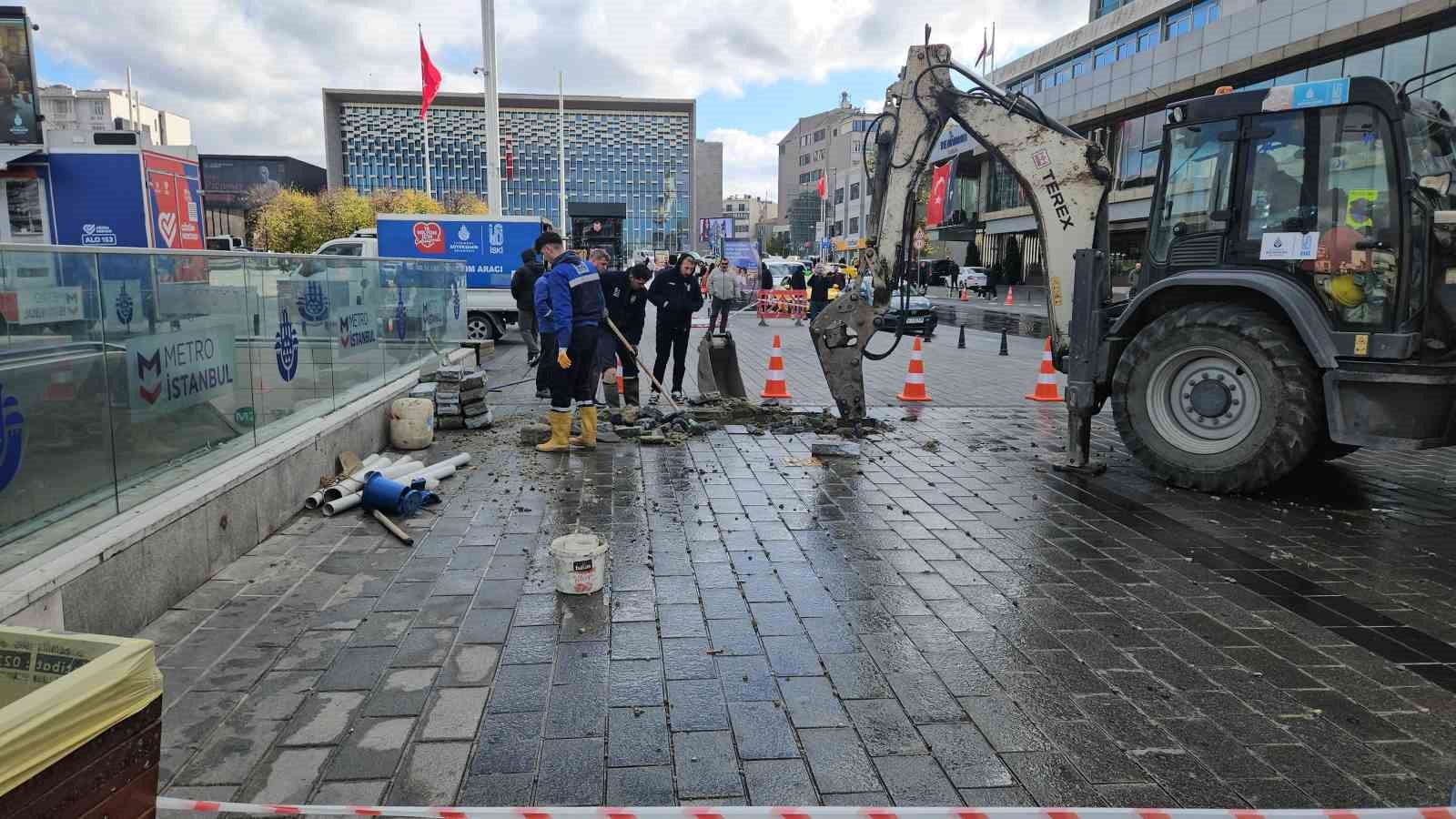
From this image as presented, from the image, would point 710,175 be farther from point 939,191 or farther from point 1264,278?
point 1264,278

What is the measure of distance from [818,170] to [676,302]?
122291 mm

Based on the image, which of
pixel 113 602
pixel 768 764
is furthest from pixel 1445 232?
pixel 113 602

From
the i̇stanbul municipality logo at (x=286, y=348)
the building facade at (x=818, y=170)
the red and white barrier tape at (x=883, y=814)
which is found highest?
the building facade at (x=818, y=170)

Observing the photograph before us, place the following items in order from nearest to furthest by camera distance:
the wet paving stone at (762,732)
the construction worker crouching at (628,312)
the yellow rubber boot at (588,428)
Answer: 1. the wet paving stone at (762,732)
2. the yellow rubber boot at (588,428)
3. the construction worker crouching at (628,312)

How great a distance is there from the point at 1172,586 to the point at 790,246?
122 m

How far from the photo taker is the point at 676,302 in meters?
11.1

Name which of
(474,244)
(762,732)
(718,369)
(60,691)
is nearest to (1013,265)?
(474,244)

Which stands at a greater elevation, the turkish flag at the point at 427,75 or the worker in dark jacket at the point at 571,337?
the turkish flag at the point at 427,75

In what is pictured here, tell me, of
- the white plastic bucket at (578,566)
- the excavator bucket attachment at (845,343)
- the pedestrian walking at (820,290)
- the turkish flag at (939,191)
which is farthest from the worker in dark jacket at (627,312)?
the turkish flag at (939,191)

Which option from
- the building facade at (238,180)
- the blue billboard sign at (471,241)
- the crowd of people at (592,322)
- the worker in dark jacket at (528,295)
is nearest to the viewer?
the crowd of people at (592,322)

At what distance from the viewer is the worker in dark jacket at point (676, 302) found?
436 inches

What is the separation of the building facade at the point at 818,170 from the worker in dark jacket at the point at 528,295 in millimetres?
69638

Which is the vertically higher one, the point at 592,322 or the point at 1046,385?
the point at 592,322

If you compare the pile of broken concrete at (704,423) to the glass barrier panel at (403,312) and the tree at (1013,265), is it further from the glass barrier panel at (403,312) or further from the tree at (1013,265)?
the tree at (1013,265)
